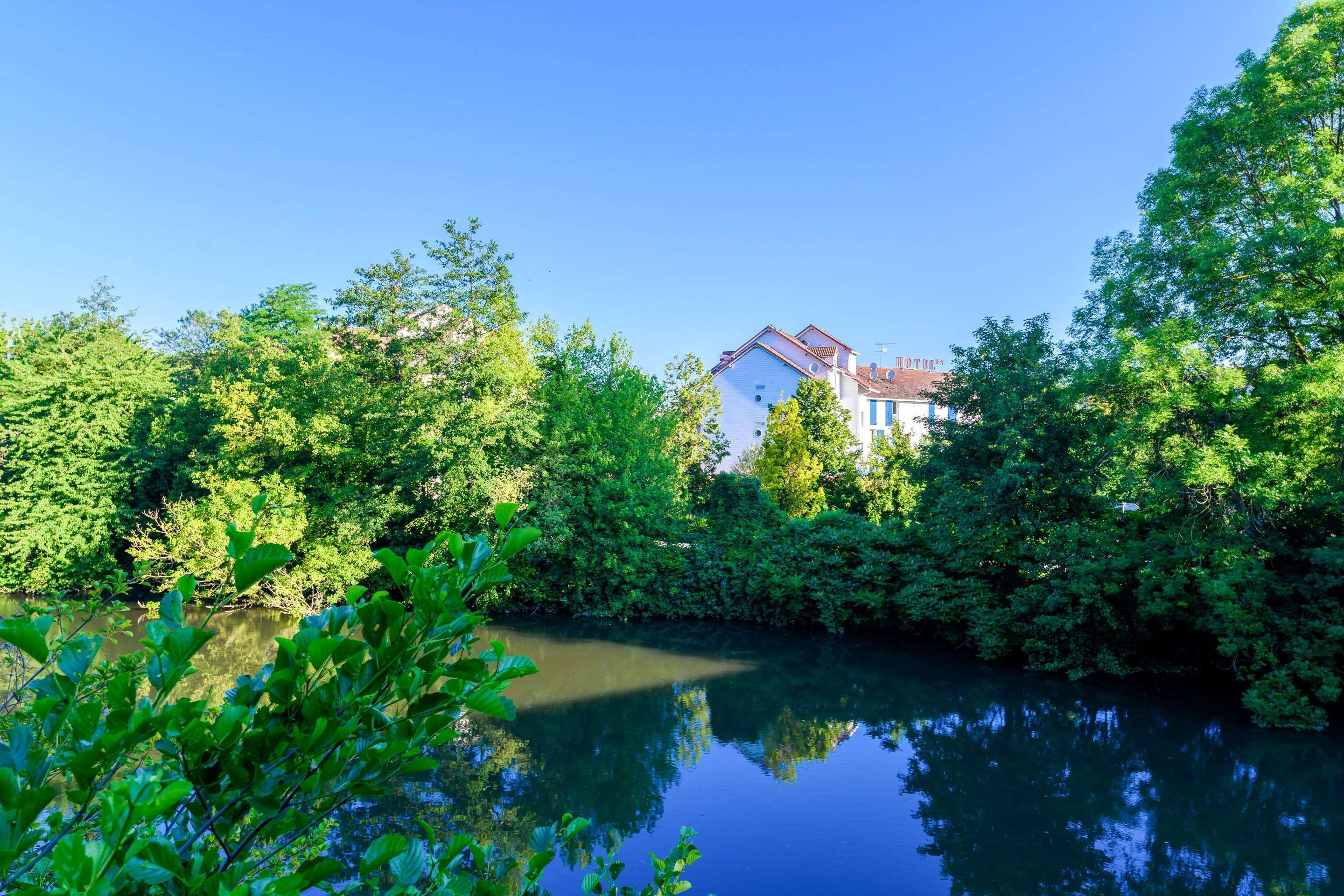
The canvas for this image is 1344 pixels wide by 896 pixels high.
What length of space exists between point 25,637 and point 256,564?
1.11 ft

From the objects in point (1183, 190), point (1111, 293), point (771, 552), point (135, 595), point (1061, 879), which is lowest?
point (1061, 879)

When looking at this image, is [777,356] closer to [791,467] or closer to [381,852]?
[791,467]

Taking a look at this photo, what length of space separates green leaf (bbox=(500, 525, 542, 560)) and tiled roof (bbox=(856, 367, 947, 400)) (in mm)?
40908

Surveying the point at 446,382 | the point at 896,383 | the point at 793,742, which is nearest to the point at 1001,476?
the point at 793,742

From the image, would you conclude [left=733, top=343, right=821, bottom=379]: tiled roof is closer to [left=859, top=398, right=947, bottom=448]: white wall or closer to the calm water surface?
[left=859, top=398, right=947, bottom=448]: white wall

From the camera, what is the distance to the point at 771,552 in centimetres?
2112

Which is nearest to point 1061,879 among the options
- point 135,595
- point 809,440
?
point 809,440

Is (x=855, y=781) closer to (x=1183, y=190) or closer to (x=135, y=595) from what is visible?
(x=1183, y=190)

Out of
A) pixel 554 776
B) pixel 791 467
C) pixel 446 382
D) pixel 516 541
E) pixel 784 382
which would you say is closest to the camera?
pixel 516 541

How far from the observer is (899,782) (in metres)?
10.9

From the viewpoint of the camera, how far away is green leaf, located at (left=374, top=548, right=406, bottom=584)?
1478mm

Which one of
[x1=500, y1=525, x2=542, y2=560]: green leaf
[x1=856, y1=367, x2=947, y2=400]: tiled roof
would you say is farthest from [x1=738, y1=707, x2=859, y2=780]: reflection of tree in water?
[x1=856, y1=367, x2=947, y2=400]: tiled roof

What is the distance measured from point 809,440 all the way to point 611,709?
17.9 meters

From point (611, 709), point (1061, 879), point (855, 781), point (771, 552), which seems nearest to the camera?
point (1061, 879)
